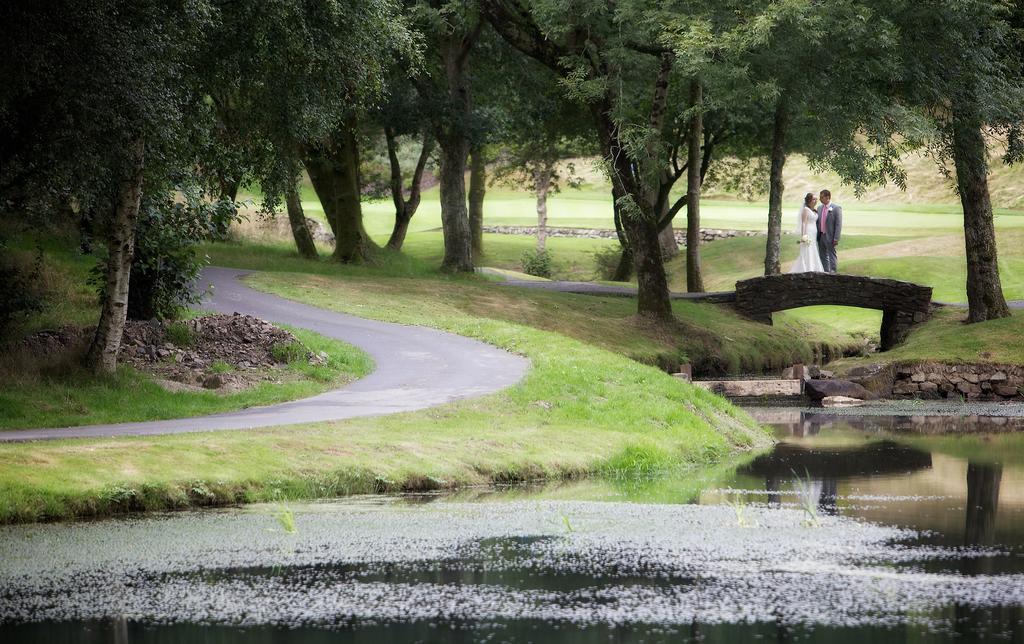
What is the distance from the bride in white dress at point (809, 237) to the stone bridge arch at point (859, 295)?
0.53m

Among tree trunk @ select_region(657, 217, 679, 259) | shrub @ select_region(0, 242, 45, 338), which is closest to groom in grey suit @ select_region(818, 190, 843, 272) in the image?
tree trunk @ select_region(657, 217, 679, 259)

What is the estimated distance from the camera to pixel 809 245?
42.8 m

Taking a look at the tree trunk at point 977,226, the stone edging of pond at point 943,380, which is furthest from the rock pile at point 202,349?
the tree trunk at point 977,226

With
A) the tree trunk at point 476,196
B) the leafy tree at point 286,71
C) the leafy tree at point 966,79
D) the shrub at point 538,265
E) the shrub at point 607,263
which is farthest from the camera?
the shrub at point 607,263

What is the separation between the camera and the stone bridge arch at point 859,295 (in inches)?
1647

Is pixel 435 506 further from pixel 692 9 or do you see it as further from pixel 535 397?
pixel 692 9

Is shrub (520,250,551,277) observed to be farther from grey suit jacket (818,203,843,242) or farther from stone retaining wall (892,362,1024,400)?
stone retaining wall (892,362,1024,400)

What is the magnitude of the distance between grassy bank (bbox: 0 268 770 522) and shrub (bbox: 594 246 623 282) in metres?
35.6

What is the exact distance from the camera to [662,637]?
30.4 feet

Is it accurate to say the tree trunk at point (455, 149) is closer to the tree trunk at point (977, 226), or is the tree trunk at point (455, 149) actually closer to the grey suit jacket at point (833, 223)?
the grey suit jacket at point (833, 223)

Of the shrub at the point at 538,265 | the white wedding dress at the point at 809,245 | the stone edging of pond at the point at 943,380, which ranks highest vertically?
the white wedding dress at the point at 809,245

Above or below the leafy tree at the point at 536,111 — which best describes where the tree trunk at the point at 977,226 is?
below

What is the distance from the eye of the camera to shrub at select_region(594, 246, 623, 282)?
2498 inches

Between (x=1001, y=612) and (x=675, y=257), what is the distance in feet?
189
